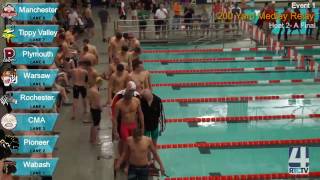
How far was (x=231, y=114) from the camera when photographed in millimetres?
10781

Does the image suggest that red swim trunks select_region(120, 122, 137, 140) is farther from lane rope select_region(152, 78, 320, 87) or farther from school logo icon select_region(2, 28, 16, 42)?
lane rope select_region(152, 78, 320, 87)

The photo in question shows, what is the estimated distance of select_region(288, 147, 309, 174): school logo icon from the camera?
6.07 meters

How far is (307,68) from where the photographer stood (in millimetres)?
13953

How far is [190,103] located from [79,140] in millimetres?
3035

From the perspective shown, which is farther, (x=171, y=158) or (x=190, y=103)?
(x=190, y=103)

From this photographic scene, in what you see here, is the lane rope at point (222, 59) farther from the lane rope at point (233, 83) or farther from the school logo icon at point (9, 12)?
the school logo icon at point (9, 12)

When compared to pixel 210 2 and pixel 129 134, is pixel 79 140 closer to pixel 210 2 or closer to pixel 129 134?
pixel 129 134

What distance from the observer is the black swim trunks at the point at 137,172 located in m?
6.82

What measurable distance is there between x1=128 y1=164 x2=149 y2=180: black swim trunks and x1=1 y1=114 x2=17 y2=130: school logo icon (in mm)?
1602

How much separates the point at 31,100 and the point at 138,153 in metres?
1.75

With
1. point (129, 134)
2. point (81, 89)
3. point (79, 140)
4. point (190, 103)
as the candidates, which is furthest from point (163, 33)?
point (129, 134)

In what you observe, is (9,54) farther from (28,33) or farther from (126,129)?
(126,129)
